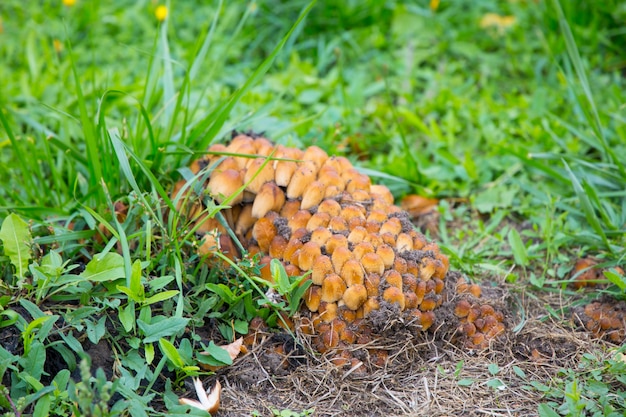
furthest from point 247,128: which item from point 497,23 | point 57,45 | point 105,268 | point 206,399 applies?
point 497,23

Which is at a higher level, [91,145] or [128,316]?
[91,145]

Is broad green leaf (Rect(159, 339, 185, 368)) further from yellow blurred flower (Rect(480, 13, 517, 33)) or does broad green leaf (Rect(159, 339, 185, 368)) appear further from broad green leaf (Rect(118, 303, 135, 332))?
yellow blurred flower (Rect(480, 13, 517, 33))

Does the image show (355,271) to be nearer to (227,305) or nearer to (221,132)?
(227,305)

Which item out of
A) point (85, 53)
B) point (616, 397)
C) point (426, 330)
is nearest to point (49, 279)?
point (426, 330)

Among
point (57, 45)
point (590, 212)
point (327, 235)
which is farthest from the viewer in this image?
point (57, 45)

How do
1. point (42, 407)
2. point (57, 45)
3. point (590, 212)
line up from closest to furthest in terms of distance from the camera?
point (42, 407), point (590, 212), point (57, 45)

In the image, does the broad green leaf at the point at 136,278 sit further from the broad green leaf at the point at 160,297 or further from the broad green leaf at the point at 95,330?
the broad green leaf at the point at 95,330

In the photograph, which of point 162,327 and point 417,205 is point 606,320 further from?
point 162,327

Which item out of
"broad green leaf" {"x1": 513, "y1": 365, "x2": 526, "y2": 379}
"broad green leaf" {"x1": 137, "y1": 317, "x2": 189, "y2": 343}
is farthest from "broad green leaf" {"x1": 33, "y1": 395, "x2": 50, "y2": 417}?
"broad green leaf" {"x1": 513, "y1": 365, "x2": 526, "y2": 379}
